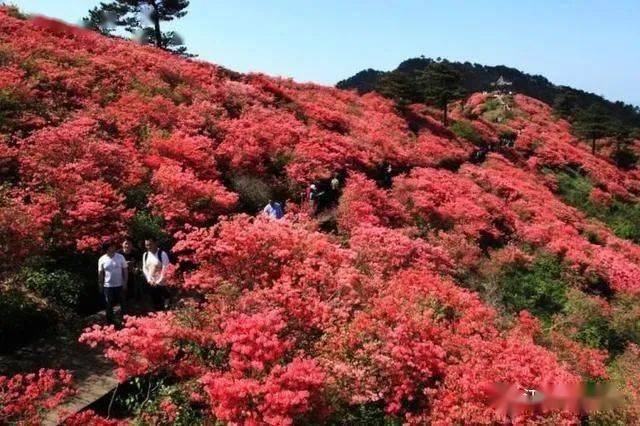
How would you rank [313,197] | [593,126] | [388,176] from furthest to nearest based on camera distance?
[593,126], [388,176], [313,197]

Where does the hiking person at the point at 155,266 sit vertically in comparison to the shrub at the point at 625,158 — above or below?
below

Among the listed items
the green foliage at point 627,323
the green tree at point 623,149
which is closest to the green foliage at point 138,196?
the green foliage at point 627,323

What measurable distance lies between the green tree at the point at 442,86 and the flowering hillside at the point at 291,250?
1403 centimetres

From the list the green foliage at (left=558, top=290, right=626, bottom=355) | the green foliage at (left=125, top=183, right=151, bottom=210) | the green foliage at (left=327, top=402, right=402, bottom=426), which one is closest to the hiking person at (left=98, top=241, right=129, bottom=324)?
the green foliage at (left=125, top=183, right=151, bottom=210)

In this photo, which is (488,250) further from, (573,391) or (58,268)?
(58,268)

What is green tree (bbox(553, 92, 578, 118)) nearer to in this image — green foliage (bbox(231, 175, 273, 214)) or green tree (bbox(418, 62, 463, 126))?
green tree (bbox(418, 62, 463, 126))

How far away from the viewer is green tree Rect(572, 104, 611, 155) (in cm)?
5356

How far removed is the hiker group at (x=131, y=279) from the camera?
395 inches

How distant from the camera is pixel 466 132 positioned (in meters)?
43.1

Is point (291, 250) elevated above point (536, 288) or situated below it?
above

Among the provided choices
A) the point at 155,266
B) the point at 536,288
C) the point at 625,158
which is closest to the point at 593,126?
the point at 625,158

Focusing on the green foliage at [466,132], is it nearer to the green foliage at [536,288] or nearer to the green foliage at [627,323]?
the green foliage at [536,288]

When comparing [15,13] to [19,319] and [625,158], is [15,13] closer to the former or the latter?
[19,319]

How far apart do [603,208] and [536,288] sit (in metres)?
22.1
